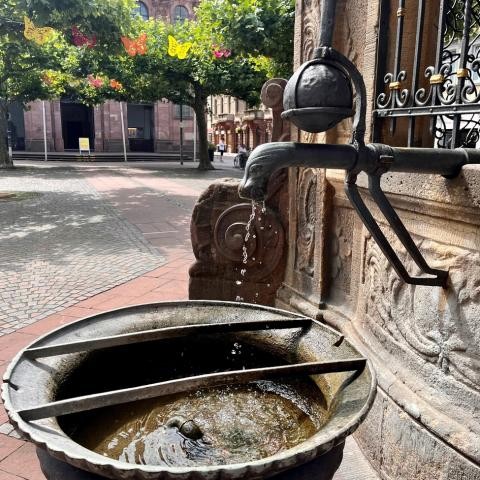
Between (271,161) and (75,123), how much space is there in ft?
123

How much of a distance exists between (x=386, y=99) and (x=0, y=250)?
587 cm

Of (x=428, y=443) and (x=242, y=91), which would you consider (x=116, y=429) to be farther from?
(x=242, y=91)

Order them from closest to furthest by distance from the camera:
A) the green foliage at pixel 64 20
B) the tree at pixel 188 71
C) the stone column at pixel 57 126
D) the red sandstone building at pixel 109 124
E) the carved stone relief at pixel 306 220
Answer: the carved stone relief at pixel 306 220 < the green foliage at pixel 64 20 < the tree at pixel 188 71 < the red sandstone building at pixel 109 124 < the stone column at pixel 57 126

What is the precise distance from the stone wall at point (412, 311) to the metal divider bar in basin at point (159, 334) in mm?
513

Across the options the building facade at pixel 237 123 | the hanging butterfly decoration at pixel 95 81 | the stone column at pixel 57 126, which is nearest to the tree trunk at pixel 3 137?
the hanging butterfly decoration at pixel 95 81

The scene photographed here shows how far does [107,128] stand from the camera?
33.8m

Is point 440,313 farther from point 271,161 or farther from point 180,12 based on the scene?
point 180,12

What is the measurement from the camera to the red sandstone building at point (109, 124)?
107 ft

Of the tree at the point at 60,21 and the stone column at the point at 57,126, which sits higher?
the tree at the point at 60,21

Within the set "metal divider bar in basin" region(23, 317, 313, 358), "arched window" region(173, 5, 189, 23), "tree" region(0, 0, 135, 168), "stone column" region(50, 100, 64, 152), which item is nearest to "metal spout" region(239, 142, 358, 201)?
"metal divider bar in basin" region(23, 317, 313, 358)

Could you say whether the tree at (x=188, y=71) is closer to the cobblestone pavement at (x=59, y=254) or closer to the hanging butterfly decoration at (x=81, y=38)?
the hanging butterfly decoration at (x=81, y=38)

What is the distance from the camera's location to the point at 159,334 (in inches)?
67.8

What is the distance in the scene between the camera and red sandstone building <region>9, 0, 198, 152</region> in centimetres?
3266

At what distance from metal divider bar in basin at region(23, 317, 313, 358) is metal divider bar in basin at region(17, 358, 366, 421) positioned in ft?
0.91
